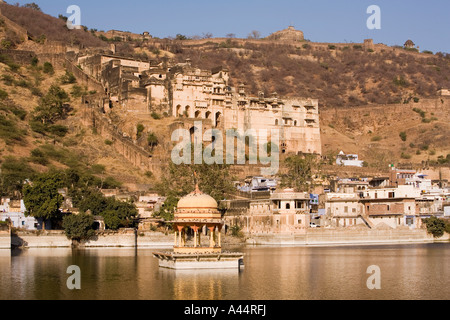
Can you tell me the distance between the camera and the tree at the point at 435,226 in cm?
6406

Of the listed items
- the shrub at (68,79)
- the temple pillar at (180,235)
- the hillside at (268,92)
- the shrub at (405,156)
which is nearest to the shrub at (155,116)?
the hillside at (268,92)

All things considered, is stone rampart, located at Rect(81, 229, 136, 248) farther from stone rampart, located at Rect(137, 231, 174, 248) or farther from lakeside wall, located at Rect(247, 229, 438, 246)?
lakeside wall, located at Rect(247, 229, 438, 246)

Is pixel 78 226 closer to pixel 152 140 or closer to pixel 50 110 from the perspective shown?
pixel 152 140

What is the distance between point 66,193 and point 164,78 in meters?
20.6

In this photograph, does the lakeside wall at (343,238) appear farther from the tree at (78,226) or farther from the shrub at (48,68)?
the shrub at (48,68)

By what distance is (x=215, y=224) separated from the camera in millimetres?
39594

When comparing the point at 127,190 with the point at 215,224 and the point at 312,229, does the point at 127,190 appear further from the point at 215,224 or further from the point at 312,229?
the point at 215,224

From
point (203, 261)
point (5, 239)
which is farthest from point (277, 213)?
point (203, 261)

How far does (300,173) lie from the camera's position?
243ft

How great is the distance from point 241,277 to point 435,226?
3105cm

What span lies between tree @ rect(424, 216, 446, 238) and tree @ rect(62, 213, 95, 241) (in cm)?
2530

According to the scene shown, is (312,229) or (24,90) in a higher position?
(24,90)

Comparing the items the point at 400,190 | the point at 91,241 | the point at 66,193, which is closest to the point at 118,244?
the point at 91,241

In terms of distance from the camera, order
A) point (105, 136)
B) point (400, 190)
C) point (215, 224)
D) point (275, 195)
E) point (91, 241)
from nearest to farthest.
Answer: point (215, 224), point (91, 241), point (275, 195), point (400, 190), point (105, 136)
